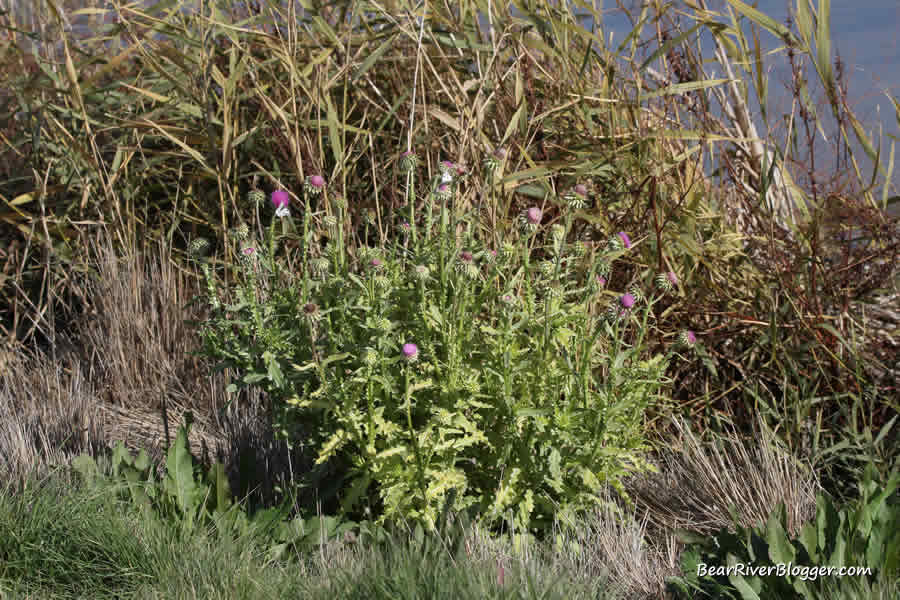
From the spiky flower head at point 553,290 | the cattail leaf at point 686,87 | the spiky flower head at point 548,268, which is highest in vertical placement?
the cattail leaf at point 686,87

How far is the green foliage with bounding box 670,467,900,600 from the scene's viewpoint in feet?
6.14

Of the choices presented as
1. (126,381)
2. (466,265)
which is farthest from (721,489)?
(126,381)

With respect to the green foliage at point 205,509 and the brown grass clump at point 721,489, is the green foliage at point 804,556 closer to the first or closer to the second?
the brown grass clump at point 721,489

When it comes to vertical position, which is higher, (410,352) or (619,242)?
(619,242)

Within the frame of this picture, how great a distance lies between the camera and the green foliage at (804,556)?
6.14 ft

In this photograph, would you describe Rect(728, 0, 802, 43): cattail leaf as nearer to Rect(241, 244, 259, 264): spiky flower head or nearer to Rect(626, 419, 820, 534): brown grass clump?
Rect(626, 419, 820, 534): brown grass clump

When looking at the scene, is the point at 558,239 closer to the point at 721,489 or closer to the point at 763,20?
the point at 721,489

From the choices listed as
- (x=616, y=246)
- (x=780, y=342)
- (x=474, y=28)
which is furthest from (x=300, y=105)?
(x=780, y=342)

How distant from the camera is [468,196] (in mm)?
2895

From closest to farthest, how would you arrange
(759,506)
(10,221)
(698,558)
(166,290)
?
(698,558) < (759,506) < (166,290) < (10,221)

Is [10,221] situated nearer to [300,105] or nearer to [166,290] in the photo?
[166,290]

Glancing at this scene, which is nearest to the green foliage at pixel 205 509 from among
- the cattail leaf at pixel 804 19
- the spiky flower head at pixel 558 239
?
the spiky flower head at pixel 558 239

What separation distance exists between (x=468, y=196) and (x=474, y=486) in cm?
102

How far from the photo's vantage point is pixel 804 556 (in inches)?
77.2
